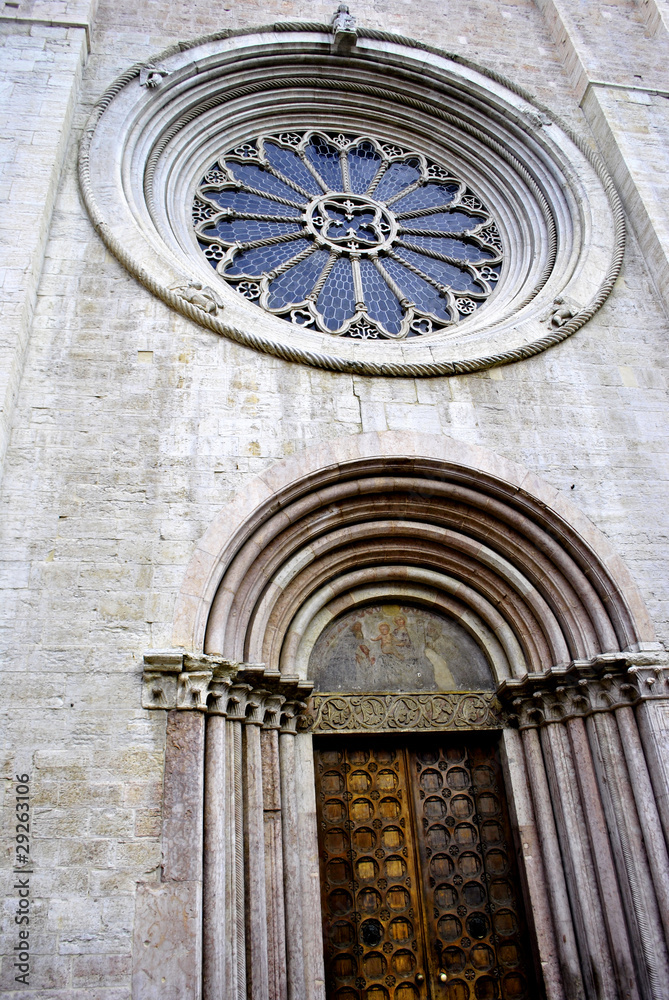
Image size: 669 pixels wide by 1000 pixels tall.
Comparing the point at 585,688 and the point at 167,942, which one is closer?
the point at 167,942

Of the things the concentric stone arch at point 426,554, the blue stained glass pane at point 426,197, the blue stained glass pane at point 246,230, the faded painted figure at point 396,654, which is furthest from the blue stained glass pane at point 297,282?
the faded painted figure at point 396,654

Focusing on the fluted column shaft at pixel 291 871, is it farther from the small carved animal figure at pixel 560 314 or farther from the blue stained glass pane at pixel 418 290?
the blue stained glass pane at pixel 418 290

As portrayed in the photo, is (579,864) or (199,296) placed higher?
(199,296)

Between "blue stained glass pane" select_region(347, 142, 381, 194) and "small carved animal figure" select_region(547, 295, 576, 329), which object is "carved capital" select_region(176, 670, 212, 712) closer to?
"small carved animal figure" select_region(547, 295, 576, 329)

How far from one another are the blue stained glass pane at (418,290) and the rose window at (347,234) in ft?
0.04

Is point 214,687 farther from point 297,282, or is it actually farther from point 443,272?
point 443,272

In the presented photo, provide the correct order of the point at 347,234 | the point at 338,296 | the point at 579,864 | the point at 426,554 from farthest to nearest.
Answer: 1. the point at 347,234
2. the point at 338,296
3. the point at 426,554
4. the point at 579,864

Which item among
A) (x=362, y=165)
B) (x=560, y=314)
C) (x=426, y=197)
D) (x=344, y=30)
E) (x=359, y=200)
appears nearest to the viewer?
(x=560, y=314)

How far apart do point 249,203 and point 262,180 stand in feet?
1.50

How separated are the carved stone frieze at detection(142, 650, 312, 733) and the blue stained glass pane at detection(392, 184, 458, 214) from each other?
573cm

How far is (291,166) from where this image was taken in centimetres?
886

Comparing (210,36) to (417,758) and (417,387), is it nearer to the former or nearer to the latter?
(417,387)

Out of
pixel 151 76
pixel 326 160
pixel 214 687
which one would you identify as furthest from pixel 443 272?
pixel 214 687

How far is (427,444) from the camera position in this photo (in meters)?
6.27
